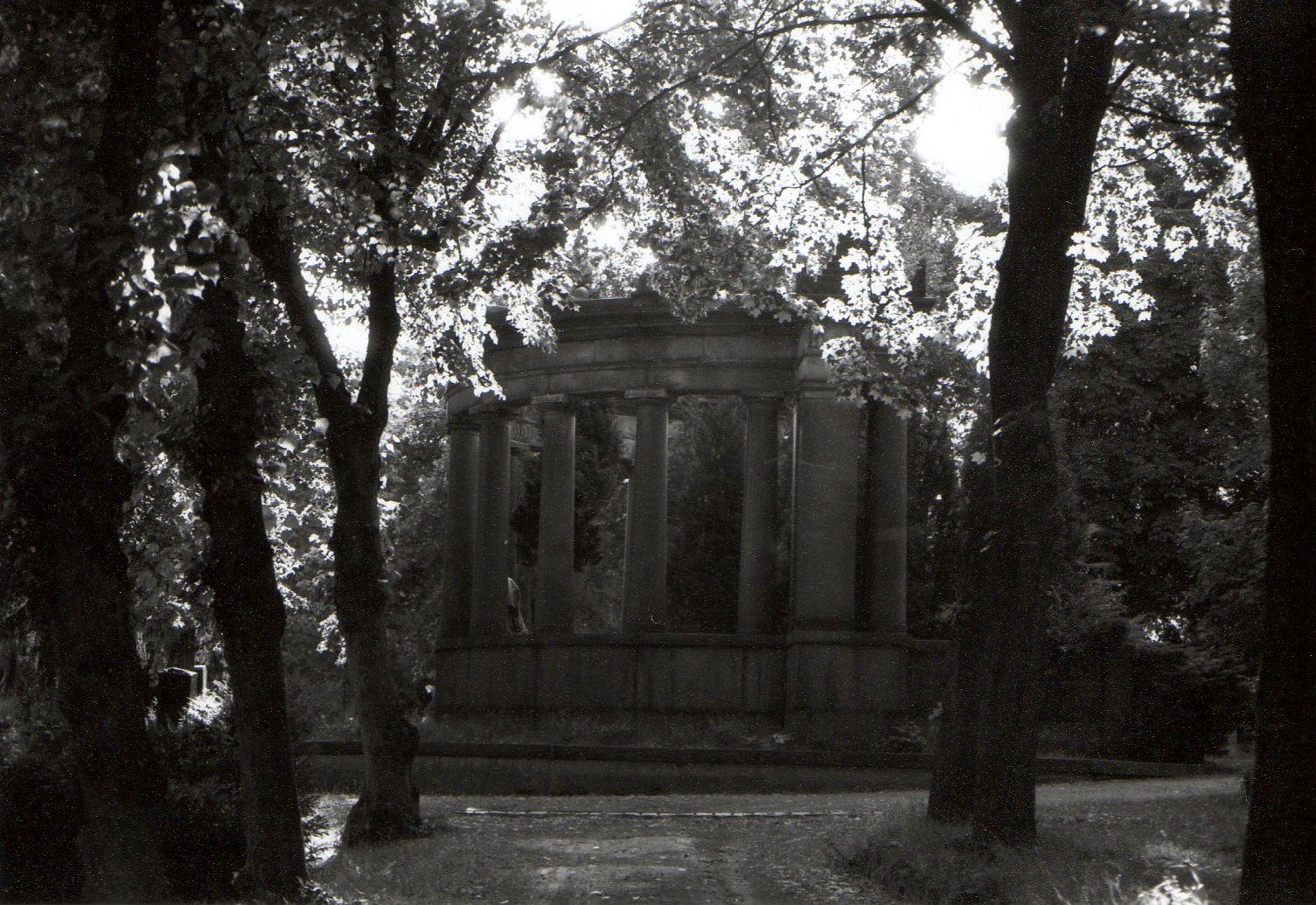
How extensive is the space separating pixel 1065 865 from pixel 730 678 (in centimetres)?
1672

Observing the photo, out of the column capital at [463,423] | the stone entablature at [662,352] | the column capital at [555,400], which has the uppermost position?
the stone entablature at [662,352]

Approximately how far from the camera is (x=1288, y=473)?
24.7 ft

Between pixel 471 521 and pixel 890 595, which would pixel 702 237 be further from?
pixel 471 521

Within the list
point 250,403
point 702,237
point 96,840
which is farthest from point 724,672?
point 96,840

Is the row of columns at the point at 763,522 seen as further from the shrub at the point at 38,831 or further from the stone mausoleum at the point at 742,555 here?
the shrub at the point at 38,831

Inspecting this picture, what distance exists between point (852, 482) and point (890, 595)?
2045 mm

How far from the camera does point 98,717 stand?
862 centimetres

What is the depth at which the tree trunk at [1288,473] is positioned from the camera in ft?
24.5

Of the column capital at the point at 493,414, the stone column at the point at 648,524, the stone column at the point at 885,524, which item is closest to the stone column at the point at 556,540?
the stone column at the point at 648,524

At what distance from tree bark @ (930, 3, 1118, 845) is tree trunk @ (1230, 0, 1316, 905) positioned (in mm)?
4616

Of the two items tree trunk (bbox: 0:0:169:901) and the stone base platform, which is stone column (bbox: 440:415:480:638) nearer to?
the stone base platform

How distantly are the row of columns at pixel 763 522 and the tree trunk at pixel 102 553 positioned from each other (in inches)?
748

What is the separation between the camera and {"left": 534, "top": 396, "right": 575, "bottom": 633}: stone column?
94.7ft

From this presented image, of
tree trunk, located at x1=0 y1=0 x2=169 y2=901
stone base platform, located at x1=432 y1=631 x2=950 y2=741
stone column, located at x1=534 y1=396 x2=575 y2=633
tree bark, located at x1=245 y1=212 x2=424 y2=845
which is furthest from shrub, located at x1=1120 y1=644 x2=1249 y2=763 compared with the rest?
tree trunk, located at x1=0 y1=0 x2=169 y2=901
